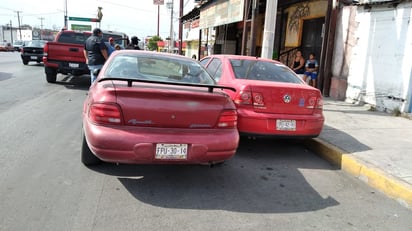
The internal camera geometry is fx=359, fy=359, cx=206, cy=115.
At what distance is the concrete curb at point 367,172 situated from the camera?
409 cm

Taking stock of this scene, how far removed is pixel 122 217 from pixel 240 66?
371cm

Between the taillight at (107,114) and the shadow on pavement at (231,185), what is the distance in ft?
2.69

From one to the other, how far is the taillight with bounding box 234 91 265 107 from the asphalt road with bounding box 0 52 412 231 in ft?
2.80

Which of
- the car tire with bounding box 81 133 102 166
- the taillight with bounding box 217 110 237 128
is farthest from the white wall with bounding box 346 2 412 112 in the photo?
the car tire with bounding box 81 133 102 166

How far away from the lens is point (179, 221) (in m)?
3.31

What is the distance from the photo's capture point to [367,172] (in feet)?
15.3

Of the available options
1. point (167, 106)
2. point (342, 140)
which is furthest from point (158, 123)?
point (342, 140)

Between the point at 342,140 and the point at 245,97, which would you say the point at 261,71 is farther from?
the point at 342,140

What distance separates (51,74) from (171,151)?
33.4ft

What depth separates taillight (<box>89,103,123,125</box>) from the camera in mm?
3658

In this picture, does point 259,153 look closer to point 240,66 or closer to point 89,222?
point 240,66

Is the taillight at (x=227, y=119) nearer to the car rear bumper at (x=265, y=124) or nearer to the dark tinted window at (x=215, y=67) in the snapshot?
the car rear bumper at (x=265, y=124)

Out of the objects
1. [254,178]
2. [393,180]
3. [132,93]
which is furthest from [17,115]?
[393,180]

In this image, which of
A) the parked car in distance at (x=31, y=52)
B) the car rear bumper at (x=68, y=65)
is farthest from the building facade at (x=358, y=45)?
the parked car in distance at (x=31, y=52)
